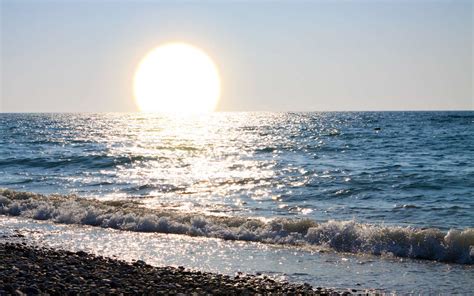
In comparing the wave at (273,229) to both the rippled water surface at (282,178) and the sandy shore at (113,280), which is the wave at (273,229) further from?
the sandy shore at (113,280)

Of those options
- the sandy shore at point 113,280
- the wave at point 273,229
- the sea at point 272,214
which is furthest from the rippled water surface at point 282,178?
the sandy shore at point 113,280

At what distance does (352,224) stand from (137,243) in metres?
6.11

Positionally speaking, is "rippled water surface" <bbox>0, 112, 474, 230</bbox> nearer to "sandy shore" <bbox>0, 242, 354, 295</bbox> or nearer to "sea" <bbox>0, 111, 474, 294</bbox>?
"sea" <bbox>0, 111, 474, 294</bbox>

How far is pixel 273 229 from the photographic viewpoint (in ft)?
56.2

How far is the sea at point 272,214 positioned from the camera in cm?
1341

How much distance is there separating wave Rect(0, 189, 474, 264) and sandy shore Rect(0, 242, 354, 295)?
15.0ft

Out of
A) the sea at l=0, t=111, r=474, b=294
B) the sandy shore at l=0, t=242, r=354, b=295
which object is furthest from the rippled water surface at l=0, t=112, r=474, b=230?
the sandy shore at l=0, t=242, r=354, b=295

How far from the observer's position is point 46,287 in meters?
10.2

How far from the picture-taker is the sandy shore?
10227mm

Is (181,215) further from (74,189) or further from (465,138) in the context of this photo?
(465,138)

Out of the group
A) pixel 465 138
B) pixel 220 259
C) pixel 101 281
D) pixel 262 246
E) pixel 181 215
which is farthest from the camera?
pixel 465 138

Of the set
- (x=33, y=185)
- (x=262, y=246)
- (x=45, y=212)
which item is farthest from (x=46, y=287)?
(x=33, y=185)

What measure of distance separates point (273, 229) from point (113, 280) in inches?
282

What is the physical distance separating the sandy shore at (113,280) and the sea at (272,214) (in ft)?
3.27
